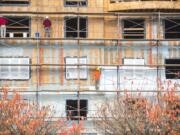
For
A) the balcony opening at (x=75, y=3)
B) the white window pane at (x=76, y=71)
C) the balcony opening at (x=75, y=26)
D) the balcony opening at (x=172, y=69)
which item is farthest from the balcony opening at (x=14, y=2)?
the balcony opening at (x=172, y=69)

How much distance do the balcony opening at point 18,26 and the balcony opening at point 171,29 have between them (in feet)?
28.3

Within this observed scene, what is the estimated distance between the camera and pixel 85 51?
33438mm

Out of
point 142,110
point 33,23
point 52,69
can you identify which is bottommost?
point 142,110

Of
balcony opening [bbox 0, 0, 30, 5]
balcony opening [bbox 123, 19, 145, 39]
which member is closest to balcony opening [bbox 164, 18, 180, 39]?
balcony opening [bbox 123, 19, 145, 39]

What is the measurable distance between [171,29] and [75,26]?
6073 mm

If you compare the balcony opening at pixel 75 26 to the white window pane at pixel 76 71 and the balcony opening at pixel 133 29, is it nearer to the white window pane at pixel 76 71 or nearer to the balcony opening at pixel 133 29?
the white window pane at pixel 76 71

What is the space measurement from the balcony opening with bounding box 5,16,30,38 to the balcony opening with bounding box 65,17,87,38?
2397 millimetres

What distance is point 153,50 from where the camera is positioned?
33.8 m

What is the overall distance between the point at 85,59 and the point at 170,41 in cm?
533

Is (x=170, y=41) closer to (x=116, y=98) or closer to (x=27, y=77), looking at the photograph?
(x=116, y=98)

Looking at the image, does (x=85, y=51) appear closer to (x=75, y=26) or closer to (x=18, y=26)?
(x=75, y=26)

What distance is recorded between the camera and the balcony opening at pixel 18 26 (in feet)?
110

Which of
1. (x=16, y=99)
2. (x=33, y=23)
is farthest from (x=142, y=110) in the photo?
(x=33, y=23)

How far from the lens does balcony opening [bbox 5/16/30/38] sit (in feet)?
110
